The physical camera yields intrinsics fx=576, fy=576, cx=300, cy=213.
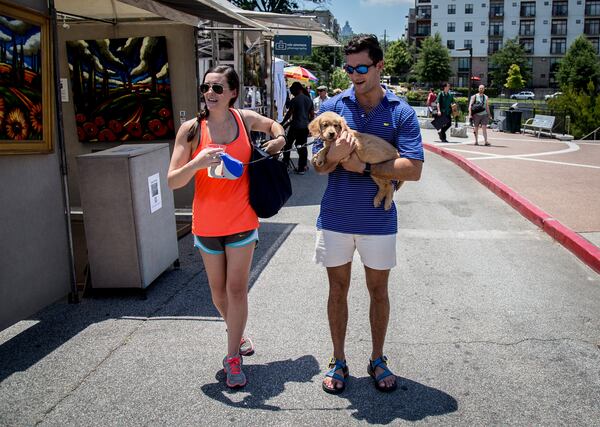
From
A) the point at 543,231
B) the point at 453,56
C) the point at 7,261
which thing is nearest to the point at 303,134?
the point at 543,231

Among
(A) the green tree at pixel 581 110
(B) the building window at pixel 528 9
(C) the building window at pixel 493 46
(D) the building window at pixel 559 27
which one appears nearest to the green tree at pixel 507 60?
(C) the building window at pixel 493 46

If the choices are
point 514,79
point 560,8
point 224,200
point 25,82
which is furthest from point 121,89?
point 560,8

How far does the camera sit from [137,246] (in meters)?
5.27

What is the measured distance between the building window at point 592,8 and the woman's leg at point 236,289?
108 metres

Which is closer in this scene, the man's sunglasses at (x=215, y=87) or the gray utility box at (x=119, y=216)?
the man's sunglasses at (x=215, y=87)

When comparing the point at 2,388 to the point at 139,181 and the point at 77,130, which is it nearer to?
the point at 139,181

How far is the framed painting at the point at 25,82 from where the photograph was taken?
4.35 metres

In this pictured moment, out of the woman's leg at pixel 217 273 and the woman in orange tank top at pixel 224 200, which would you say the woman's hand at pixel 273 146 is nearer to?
the woman in orange tank top at pixel 224 200

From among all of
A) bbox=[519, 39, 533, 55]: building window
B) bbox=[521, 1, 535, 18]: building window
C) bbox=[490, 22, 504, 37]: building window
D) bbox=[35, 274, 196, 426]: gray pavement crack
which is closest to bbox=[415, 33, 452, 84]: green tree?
bbox=[490, 22, 504, 37]: building window

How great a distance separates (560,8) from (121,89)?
10463 cm

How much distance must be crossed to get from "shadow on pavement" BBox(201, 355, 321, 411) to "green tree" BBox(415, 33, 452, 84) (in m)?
91.8

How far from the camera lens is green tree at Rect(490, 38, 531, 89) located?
91.2 m

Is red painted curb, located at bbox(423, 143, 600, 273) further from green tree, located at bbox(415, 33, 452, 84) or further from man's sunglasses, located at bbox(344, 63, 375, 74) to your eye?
green tree, located at bbox(415, 33, 452, 84)

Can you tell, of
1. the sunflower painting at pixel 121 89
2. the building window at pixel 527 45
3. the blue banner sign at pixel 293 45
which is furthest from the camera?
the building window at pixel 527 45
